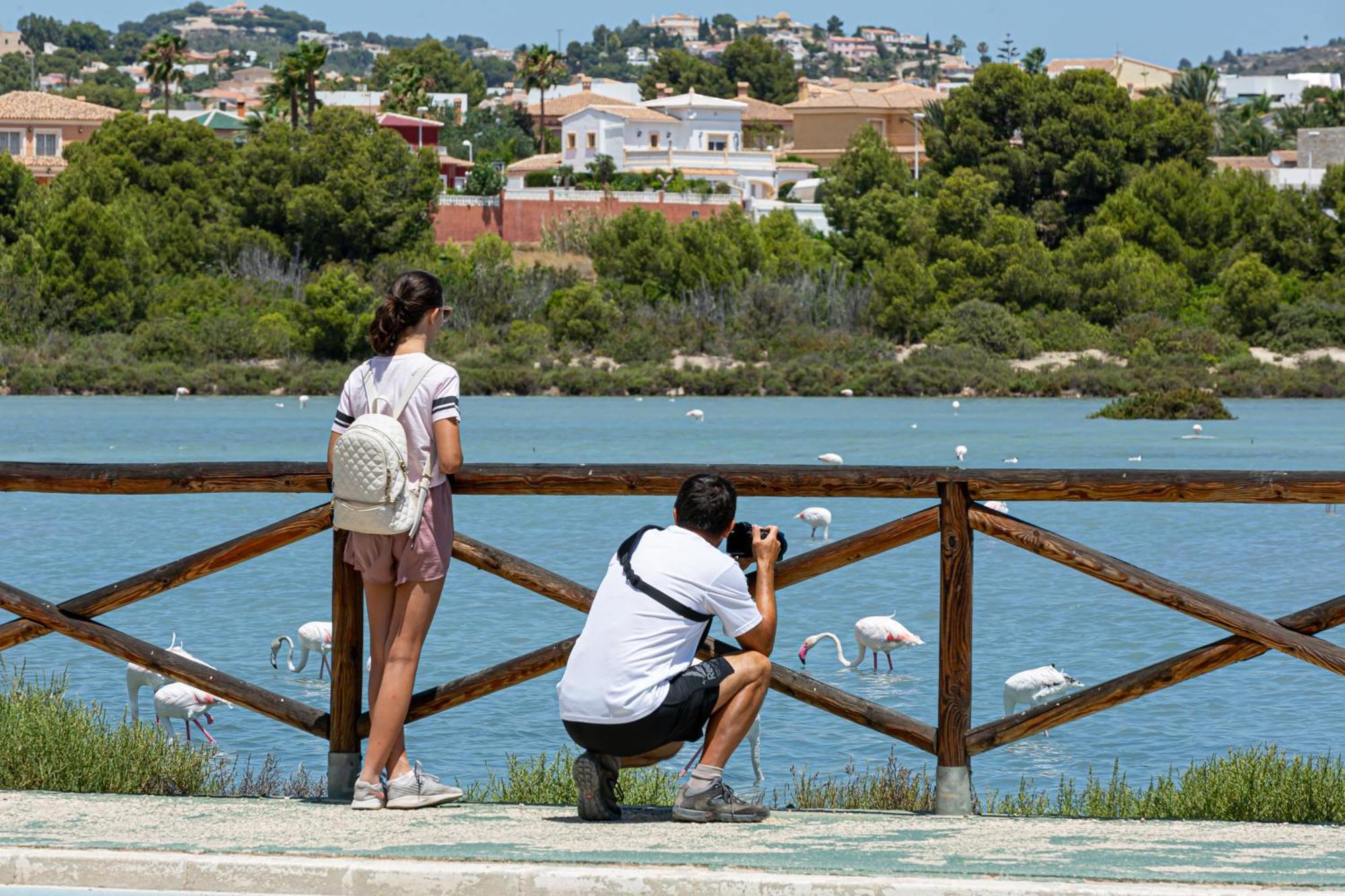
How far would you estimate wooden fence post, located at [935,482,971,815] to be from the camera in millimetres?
5902

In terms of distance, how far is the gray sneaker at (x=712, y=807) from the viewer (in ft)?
18.5

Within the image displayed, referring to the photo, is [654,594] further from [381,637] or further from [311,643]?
[311,643]

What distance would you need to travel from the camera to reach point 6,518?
2986 cm

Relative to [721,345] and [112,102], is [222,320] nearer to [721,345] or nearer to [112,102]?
[721,345]

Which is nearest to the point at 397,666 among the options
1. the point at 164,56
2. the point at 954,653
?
the point at 954,653

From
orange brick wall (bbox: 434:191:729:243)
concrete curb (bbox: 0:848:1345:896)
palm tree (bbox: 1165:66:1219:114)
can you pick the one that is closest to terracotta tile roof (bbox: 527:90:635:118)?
palm tree (bbox: 1165:66:1219:114)

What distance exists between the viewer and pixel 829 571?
19.4 ft

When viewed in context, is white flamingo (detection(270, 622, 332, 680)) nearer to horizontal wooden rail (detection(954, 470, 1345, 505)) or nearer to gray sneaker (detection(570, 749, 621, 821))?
gray sneaker (detection(570, 749, 621, 821))

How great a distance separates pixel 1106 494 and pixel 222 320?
57.1 metres

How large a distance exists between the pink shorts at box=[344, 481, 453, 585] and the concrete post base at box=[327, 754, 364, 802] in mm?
749

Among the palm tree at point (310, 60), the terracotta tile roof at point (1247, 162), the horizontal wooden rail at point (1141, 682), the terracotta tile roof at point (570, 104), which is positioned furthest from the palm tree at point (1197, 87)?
the horizontal wooden rail at point (1141, 682)

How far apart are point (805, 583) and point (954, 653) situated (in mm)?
17457

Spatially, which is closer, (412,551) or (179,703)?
(412,551)

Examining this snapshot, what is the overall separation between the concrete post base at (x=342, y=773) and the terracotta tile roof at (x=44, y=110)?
330ft
